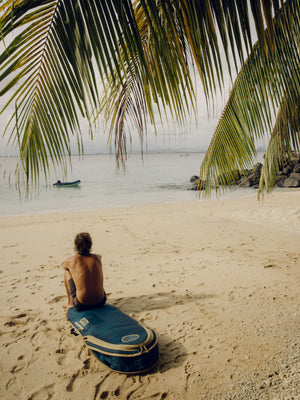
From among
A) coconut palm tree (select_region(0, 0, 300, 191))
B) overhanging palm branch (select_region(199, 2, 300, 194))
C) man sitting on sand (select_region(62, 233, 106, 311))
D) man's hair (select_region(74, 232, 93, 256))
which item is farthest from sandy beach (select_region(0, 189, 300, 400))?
coconut palm tree (select_region(0, 0, 300, 191))

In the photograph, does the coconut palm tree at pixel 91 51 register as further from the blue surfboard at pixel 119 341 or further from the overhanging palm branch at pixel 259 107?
the blue surfboard at pixel 119 341

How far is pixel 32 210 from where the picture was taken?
57.0ft

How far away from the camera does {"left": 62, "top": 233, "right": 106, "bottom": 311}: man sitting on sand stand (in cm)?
341

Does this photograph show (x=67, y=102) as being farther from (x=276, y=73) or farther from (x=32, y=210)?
(x=32, y=210)

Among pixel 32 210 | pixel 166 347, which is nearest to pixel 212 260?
pixel 166 347

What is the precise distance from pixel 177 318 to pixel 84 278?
1.30m

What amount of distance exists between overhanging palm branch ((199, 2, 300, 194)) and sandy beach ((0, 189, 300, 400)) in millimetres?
1653

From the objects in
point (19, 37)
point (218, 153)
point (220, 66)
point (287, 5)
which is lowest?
point (218, 153)

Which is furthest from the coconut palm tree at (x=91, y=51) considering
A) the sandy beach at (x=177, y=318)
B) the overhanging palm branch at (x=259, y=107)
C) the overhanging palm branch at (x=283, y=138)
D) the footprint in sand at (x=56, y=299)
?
the footprint in sand at (x=56, y=299)

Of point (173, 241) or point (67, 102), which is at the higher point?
point (67, 102)

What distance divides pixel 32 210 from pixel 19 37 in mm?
17615

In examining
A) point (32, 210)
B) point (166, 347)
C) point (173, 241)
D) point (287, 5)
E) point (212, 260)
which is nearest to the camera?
point (287, 5)

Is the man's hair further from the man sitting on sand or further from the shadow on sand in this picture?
the shadow on sand

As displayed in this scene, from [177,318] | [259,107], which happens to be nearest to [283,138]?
[259,107]
